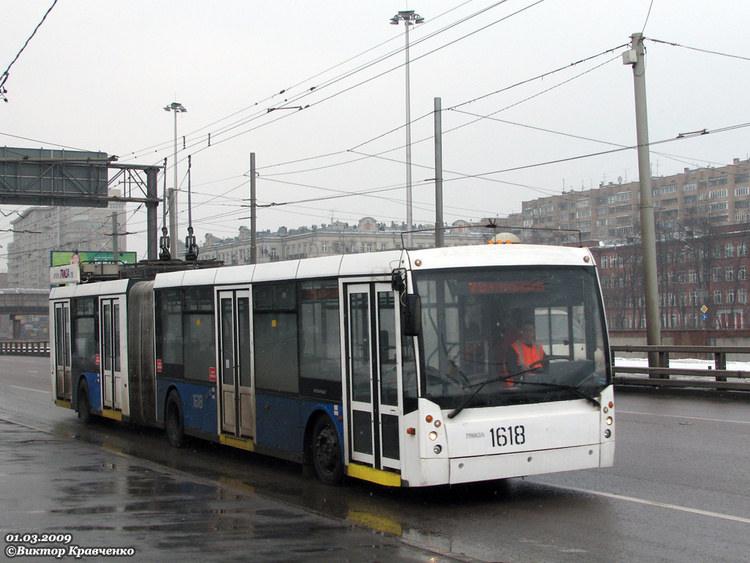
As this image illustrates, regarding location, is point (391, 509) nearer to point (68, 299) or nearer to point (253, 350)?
point (253, 350)

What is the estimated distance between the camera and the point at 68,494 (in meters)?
9.37

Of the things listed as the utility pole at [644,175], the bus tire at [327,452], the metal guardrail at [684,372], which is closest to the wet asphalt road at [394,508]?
the bus tire at [327,452]

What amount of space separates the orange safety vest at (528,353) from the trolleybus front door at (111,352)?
9.77m

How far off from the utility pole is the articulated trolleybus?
481 inches

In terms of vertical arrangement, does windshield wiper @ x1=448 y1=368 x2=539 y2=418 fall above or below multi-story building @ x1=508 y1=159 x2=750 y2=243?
below

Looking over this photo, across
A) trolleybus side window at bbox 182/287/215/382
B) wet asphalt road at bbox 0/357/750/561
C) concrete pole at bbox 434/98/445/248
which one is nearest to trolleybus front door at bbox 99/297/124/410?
trolleybus side window at bbox 182/287/215/382

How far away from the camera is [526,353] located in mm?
8516

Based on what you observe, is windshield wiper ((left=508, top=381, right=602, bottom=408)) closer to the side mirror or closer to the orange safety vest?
the orange safety vest

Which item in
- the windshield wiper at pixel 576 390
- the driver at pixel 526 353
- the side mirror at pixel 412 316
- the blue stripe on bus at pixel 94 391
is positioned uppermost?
the side mirror at pixel 412 316

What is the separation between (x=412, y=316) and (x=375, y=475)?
6.01 ft

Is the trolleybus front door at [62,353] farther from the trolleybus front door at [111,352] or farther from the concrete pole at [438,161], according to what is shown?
the concrete pole at [438,161]

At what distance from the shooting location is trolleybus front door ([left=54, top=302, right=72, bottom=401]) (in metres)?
18.9

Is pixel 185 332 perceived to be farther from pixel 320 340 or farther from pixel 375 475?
pixel 375 475

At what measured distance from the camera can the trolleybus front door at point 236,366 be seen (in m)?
11.7
